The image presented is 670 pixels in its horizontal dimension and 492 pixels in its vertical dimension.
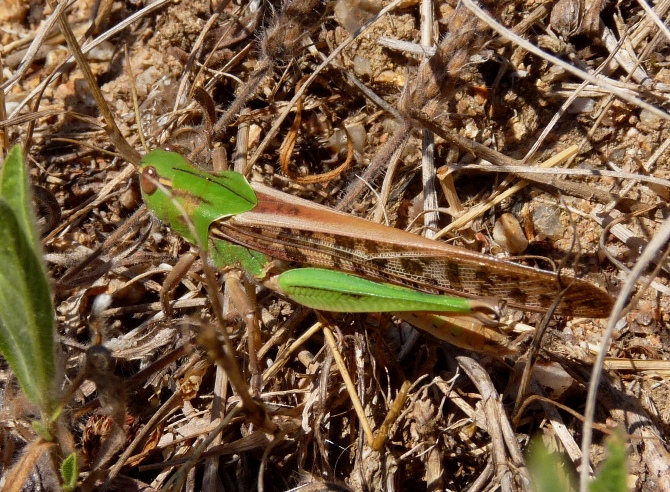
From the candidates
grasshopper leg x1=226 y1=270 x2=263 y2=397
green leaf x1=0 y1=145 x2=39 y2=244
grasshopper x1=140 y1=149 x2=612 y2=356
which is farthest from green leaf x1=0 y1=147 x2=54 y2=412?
grasshopper leg x1=226 y1=270 x2=263 y2=397

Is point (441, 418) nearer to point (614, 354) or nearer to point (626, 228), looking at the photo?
point (614, 354)

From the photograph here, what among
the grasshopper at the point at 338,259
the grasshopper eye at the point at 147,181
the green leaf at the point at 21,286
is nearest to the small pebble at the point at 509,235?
the grasshopper at the point at 338,259

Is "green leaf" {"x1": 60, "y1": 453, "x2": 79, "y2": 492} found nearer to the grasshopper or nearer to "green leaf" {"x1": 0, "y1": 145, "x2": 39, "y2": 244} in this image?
"green leaf" {"x1": 0, "y1": 145, "x2": 39, "y2": 244}

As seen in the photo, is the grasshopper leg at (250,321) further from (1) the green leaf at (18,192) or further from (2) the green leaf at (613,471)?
(2) the green leaf at (613,471)

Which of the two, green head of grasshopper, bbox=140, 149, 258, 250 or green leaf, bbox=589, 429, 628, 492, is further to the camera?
green head of grasshopper, bbox=140, 149, 258, 250

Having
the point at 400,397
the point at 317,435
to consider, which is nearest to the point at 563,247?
the point at 400,397
